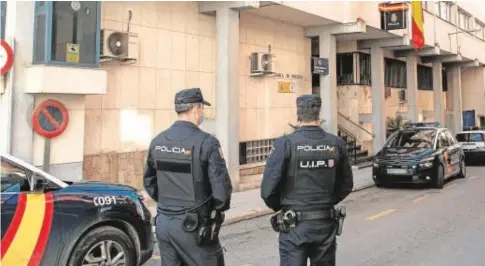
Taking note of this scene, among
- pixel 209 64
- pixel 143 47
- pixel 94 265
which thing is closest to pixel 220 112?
pixel 209 64

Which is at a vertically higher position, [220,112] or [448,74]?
[448,74]

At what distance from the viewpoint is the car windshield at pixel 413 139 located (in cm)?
1297

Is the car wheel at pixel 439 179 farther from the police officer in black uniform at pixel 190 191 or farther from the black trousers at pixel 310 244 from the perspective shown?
the police officer in black uniform at pixel 190 191

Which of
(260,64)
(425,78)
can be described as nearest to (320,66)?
(260,64)

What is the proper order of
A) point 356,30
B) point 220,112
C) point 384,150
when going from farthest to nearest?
point 356,30, point 384,150, point 220,112

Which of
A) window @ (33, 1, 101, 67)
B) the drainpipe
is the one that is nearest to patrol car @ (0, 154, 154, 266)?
the drainpipe

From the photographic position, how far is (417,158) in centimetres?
1229

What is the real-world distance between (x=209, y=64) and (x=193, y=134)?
9920mm

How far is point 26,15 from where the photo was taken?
336 inches

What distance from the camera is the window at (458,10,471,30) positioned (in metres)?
30.9

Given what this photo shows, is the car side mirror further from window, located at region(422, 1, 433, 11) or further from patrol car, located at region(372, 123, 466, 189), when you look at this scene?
window, located at region(422, 1, 433, 11)

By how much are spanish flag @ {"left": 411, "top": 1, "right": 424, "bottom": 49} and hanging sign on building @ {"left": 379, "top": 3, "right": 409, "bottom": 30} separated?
8.32 feet

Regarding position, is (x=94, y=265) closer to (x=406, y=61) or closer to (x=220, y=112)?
(x=220, y=112)

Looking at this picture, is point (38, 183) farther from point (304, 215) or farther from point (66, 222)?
point (304, 215)
